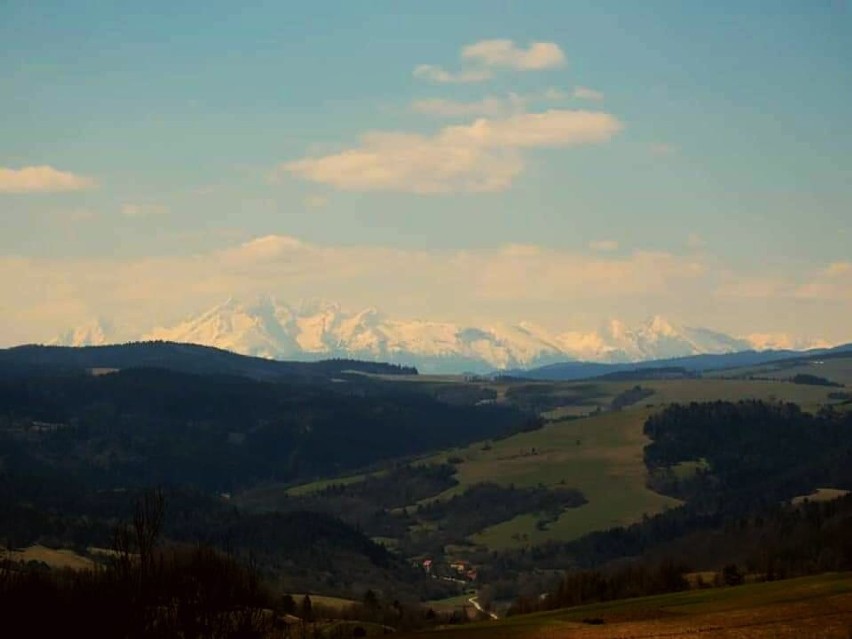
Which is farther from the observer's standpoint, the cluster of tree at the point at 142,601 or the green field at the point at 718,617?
the green field at the point at 718,617

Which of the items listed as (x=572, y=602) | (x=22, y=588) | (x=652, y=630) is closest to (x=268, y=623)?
(x=22, y=588)

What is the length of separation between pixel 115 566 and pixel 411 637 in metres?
28.5

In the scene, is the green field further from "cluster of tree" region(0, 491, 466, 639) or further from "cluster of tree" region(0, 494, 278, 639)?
"cluster of tree" region(0, 494, 278, 639)

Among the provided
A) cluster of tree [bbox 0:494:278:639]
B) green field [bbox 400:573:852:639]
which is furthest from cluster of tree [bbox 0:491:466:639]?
green field [bbox 400:573:852:639]

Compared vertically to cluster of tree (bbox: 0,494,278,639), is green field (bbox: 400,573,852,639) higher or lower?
lower

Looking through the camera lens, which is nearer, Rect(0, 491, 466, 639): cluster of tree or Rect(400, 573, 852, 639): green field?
Rect(0, 491, 466, 639): cluster of tree

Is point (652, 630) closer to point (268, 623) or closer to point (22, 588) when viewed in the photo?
point (268, 623)

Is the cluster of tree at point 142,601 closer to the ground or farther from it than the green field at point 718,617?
farther from it

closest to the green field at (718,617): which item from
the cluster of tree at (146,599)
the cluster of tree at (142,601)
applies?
the cluster of tree at (146,599)

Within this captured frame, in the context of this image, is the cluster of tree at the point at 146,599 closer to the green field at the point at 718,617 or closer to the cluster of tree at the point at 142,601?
the cluster of tree at the point at 142,601

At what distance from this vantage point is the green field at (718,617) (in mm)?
106000

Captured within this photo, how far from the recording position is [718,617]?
117625 mm

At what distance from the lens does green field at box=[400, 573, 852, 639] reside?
348 ft

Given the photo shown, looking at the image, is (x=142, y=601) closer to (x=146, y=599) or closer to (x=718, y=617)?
(x=146, y=599)
